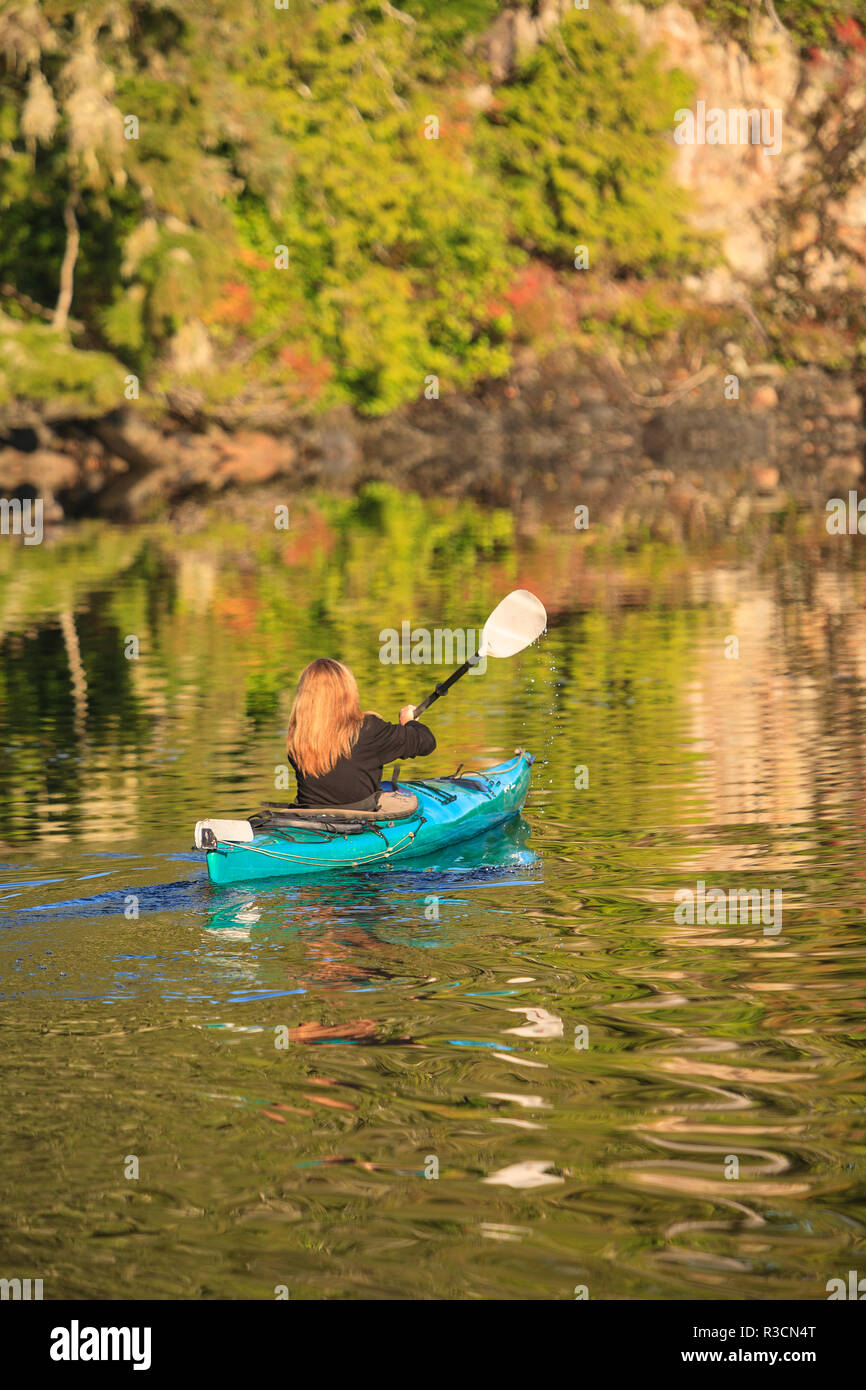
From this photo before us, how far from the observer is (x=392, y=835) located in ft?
33.6

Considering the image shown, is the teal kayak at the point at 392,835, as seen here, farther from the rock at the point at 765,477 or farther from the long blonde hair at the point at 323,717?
the rock at the point at 765,477

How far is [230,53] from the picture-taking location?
144ft

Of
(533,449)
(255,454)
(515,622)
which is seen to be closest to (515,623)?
(515,622)

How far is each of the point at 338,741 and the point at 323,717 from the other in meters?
0.19

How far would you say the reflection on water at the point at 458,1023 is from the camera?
5723mm

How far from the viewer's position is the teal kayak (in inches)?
383

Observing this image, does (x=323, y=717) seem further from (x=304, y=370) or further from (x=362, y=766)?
(x=304, y=370)

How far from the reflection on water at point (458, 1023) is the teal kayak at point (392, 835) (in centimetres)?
13

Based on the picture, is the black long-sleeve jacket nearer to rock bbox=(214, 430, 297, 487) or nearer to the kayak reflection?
the kayak reflection

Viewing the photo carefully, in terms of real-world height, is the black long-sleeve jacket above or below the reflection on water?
above

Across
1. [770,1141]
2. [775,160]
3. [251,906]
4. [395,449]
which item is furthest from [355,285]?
[770,1141]

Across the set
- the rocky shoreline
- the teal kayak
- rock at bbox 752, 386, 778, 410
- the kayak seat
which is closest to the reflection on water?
the teal kayak

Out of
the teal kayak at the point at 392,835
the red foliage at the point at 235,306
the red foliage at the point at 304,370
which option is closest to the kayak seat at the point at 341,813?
the teal kayak at the point at 392,835

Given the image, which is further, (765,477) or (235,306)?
(235,306)
